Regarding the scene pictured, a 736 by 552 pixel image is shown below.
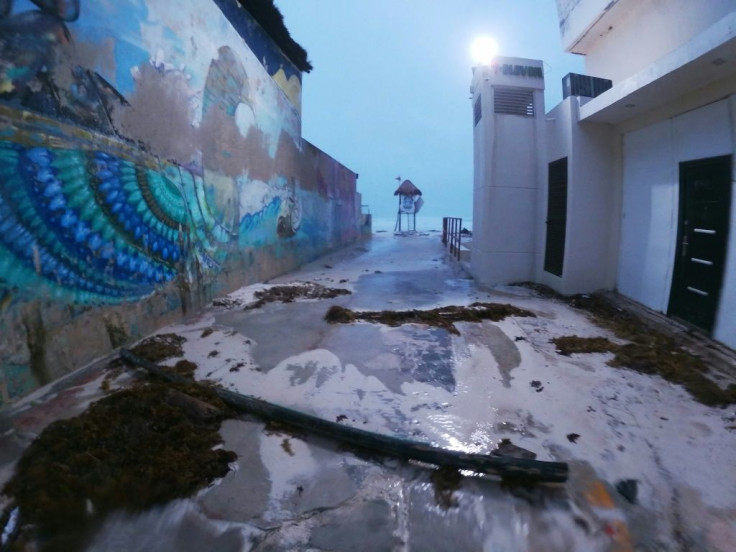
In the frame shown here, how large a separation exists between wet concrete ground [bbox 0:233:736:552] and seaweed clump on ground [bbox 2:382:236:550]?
101mm

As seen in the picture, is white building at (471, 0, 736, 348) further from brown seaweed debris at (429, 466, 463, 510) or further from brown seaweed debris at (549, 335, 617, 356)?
brown seaweed debris at (429, 466, 463, 510)

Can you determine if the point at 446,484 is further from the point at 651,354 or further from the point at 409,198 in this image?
the point at 409,198

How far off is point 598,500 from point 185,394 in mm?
2491

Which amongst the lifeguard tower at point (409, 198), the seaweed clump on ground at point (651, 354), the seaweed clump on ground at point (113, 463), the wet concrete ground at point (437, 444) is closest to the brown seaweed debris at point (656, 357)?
the seaweed clump on ground at point (651, 354)

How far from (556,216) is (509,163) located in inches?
50.3

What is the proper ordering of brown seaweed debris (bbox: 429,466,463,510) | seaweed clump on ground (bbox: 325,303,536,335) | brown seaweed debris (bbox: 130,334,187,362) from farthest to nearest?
1. seaweed clump on ground (bbox: 325,303,536,335)
2. brown seaweed debris (bbox: 130,334,187,362)
3. brown seaweed debris (bbox: 429,466,463,510)

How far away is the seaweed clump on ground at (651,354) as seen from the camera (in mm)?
2750

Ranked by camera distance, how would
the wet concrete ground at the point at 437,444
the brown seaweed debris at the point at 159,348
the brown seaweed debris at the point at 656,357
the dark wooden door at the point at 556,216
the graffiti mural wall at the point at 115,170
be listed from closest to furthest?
1. the wet concrete ground at the point at 437,444
2. the graffiti mural wall at the point at 115,170
3. the brown seaweed debris at the point at 656,357
4. the brown seaweed debris at the point at 159,348
5. the dark wooden door at the point at 556,216

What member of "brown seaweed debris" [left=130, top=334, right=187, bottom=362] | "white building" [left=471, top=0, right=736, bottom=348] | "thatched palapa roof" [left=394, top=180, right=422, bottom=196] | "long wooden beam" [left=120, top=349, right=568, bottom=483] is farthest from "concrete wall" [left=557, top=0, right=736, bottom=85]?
"thatched palapa roof" [left=394, top=180, right=422, bottom=196]

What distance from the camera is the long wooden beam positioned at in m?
1.81

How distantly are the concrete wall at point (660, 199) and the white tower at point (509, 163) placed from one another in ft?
4.96

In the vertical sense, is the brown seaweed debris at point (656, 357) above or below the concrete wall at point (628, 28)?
below

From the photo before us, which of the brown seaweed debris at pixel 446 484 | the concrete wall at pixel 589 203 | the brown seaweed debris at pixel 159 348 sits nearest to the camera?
the brown seaweed debris at pixel 446 484

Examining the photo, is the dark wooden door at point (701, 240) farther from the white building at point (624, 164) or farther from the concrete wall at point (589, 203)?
the concrete wall at point (589, 203)
